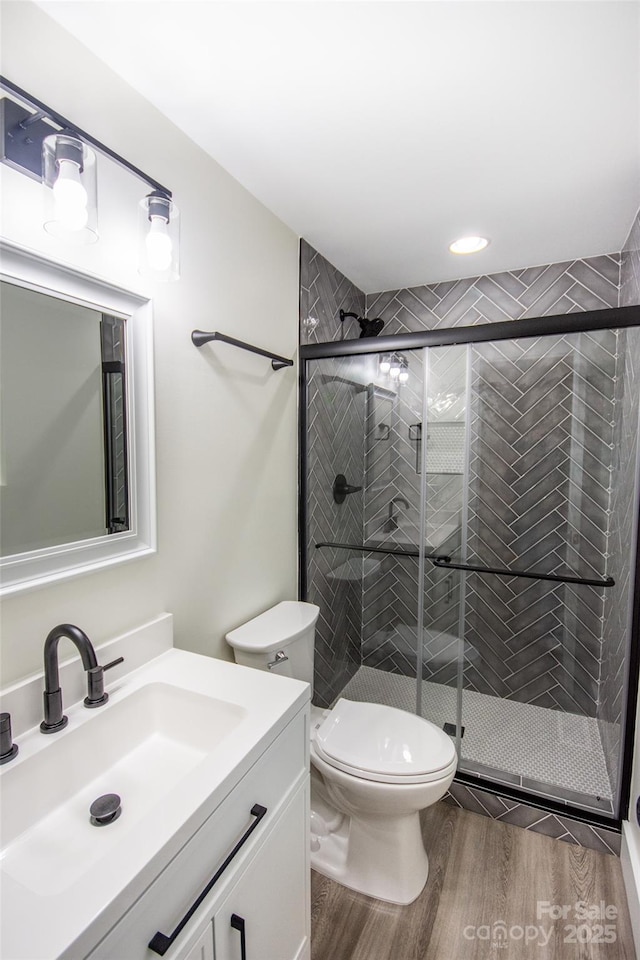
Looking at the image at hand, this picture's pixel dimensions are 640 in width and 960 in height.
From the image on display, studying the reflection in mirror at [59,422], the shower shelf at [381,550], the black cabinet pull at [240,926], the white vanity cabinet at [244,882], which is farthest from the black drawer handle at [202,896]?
the shower shelf at [381,550]

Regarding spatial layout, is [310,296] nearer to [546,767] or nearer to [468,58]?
[468,58]

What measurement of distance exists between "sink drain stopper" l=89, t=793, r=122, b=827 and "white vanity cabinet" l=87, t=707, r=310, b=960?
0.21 metres

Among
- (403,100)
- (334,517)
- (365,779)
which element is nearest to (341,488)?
(334,517)

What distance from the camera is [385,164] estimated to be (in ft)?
5.01

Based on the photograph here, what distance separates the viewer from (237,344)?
61.1 inches

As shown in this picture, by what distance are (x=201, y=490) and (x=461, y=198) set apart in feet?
4.82

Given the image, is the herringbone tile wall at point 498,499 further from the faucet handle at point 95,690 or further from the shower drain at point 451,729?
the faucet handle at point 95,690

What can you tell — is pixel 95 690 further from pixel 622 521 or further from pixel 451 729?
pixel 622 521

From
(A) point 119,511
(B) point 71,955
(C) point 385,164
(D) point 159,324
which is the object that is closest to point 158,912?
(B) point 71,955

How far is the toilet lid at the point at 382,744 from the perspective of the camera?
1461mm

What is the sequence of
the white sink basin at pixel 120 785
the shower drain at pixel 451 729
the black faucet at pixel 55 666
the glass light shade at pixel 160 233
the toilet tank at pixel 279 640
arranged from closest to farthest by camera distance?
the white sink basin at pixel 120 785 < the black faucet at pixel 55 666 < the glass light shade at pixel 160 233 < the toilet tank at pixel 279 640 < the shower drain at pixel 451 729

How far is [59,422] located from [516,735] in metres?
2.34

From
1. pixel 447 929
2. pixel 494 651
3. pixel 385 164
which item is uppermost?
pixel 385 164

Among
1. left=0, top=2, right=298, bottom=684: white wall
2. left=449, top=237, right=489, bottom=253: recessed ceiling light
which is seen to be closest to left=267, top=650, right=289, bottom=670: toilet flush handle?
left=0, top=2, right=298, bottom=684: white wall
